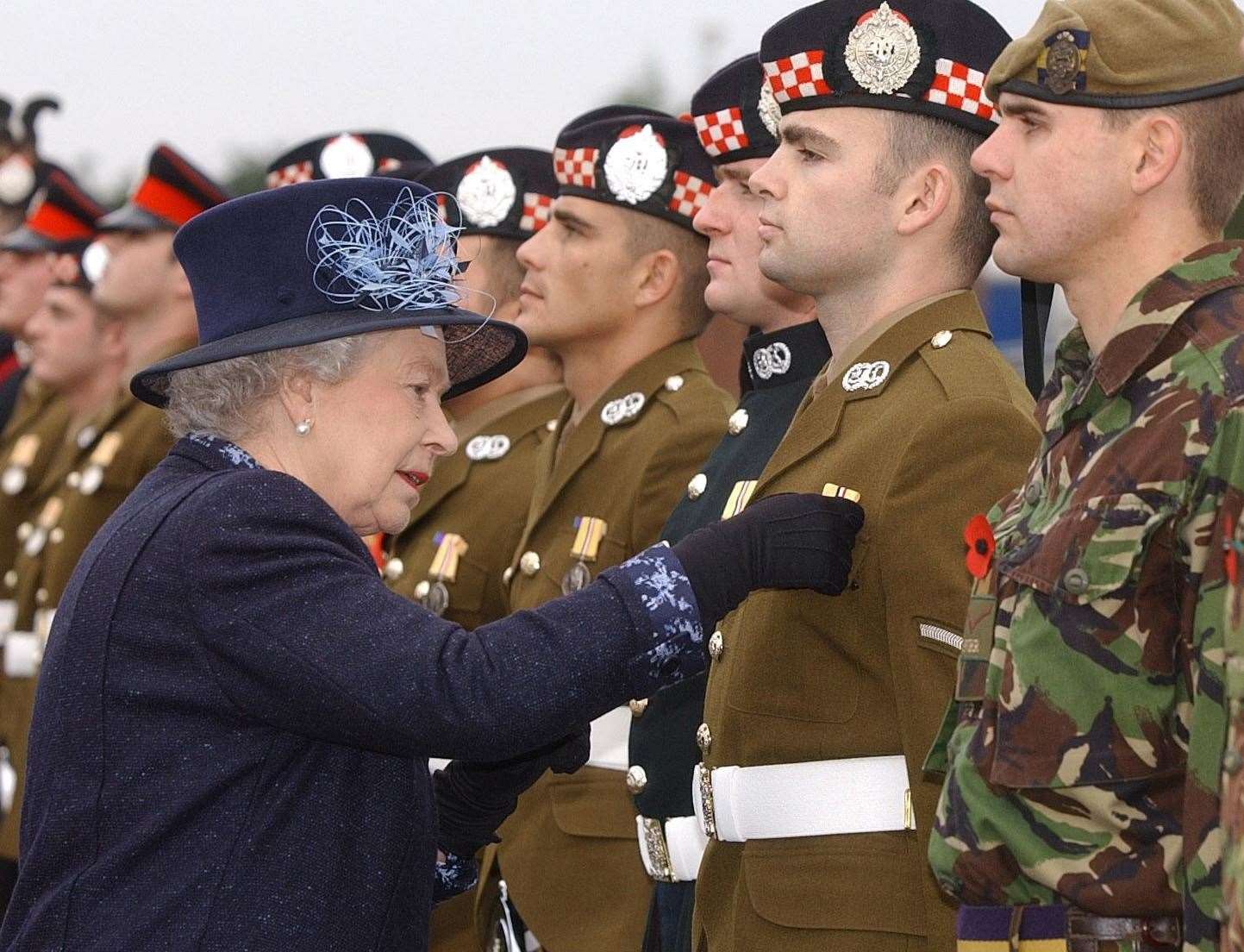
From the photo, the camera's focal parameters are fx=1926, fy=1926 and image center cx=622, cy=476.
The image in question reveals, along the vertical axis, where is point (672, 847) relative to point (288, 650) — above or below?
below

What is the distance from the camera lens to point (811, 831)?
3.10 metres

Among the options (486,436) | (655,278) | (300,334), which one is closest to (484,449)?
(486,436)

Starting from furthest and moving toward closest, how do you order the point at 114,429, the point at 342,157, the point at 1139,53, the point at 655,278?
the point at 342,157 → the point at 114,429 → the point at 655,278 → the point at 1139,53

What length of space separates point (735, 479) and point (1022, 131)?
1.29 m

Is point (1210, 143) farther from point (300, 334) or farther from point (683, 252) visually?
point (683, 252)

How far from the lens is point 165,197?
745 cm

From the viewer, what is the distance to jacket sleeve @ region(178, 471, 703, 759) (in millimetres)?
2666

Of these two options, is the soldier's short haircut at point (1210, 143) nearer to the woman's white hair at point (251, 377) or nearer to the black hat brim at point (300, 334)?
the black hat brim at point (300, 334)

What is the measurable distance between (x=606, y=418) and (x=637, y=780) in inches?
45.0

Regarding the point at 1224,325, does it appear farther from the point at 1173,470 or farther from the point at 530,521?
the point at 530,521

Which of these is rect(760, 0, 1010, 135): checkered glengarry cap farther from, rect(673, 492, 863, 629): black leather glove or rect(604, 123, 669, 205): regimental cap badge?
rect(604, 123, 669, 205): regimental cap badge

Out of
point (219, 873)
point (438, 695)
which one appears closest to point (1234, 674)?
point (438, 695)

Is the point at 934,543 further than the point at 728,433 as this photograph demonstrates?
No

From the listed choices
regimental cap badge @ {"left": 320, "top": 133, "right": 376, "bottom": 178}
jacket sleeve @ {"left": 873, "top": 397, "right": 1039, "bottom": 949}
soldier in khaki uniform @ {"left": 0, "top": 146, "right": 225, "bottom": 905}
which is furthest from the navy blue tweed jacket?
regimental cap badge @ {"left": 320, "top": 133, "right": 376, "bottom": 178}
